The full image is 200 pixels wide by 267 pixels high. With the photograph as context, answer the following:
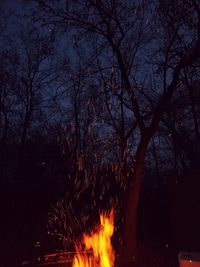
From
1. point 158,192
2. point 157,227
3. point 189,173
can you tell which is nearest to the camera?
point 189,173

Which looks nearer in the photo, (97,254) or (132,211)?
(97,254)

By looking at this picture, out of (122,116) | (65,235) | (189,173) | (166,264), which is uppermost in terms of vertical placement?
(122,116)

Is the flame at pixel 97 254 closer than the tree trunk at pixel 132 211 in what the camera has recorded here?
Yes

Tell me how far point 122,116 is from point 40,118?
9475 millimetres

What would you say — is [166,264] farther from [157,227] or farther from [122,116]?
[157,227]

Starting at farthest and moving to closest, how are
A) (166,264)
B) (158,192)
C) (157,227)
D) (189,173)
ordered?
(158,192) < (157,227) < (189,173) < (166,264)

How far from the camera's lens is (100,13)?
567 inches

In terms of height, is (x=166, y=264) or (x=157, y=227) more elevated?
(x=157, y=227)

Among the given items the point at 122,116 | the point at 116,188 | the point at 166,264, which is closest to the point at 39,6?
the point at 122,116

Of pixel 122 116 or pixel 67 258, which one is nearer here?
pixel 67 258

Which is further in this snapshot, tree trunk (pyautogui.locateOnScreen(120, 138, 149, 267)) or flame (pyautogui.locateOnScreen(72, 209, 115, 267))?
tree trunk (pyautogui.locateOnScreen(120, 138, 149, 267))

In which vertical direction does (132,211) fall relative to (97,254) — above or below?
above

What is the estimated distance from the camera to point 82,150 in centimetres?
2666

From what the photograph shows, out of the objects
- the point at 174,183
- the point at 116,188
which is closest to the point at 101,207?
the point at 116,188
